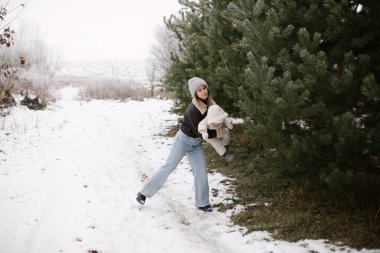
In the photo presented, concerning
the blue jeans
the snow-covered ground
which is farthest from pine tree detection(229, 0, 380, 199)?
the blue jeans

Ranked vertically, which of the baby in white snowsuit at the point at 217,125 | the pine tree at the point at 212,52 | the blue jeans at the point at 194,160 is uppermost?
the pine tree at the point at 212,52

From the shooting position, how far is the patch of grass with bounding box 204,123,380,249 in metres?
4.15

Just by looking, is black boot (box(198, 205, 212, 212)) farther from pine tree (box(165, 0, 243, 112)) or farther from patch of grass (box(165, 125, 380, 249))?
pine tree (box(165, 0, 243, 112))

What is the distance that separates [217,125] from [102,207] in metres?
2.52

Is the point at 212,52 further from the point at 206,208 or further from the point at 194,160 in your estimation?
the point at 206,208

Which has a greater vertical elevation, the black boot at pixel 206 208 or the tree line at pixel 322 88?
the tree line at pixel 322 88

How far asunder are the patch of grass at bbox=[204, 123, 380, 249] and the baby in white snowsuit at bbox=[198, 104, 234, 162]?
0.60 m

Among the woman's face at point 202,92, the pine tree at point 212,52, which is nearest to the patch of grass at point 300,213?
the woman's face at point 202,92

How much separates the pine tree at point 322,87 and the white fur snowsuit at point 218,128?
522mm

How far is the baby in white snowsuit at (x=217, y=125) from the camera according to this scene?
16.4 feet

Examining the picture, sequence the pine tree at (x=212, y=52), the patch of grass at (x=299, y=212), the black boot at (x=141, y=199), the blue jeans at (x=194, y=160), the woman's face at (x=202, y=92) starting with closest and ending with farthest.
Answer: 1. the patch of grass at (x=299, y=212)
2. the woman's face at (x=202, y=92)
3. the blue jeans at (x=194, y=160)
4. the black boot at (x=141, y=199)
5. the pine tree at (x=212, y=52)

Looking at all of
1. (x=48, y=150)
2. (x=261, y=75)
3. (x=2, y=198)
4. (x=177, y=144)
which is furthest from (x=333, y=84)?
Answer: (x=48, y=150)

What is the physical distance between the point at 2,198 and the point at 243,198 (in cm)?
437

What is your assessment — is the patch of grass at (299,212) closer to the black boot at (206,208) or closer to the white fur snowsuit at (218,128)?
the black boot at (206,208)
